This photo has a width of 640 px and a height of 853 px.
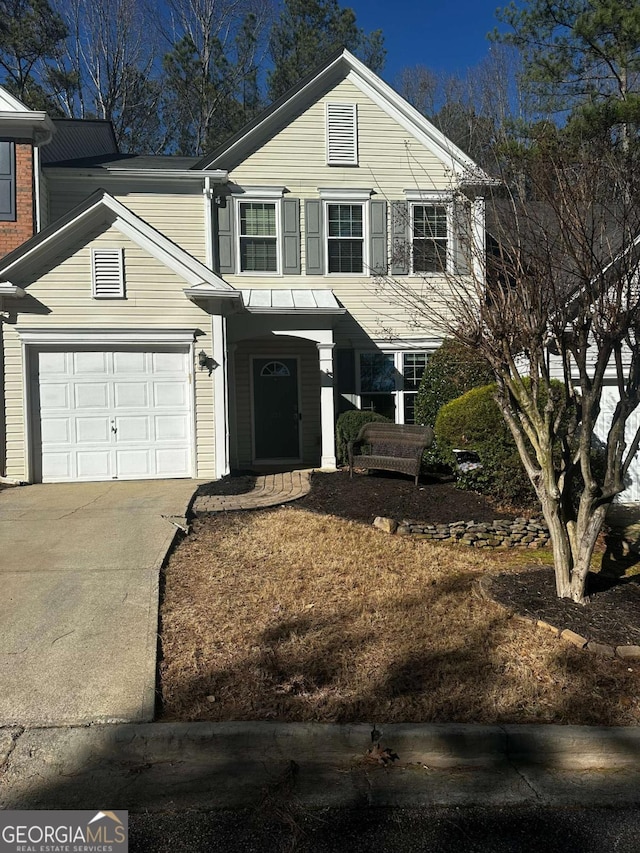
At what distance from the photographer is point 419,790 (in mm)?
3090

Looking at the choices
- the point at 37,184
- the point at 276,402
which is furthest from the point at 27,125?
the point at 276,402

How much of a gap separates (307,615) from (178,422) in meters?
A: 6.39

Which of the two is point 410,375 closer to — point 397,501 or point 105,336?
point 397,501

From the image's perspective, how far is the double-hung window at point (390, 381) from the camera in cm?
1334

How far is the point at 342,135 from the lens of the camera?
43.4ft

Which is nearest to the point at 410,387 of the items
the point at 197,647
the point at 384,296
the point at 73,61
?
the point at 384,296

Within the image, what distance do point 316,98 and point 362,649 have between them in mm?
12133

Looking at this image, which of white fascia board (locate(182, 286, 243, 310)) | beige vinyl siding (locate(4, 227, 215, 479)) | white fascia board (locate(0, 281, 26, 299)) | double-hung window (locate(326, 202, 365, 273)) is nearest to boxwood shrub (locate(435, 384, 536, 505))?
white fascia board (locate(182, 286, 243, 310))

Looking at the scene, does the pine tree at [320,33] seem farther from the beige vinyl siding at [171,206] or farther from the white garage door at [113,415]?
the white garage door at [113,415]

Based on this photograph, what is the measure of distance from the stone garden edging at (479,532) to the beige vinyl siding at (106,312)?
13.7 ft

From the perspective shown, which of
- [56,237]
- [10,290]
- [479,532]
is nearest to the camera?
[479,532]

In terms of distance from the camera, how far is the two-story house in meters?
10.2

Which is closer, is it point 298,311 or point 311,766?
point 311,766

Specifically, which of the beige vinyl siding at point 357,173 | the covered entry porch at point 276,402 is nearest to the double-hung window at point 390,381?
the beige vinyl siding at point 357,173
